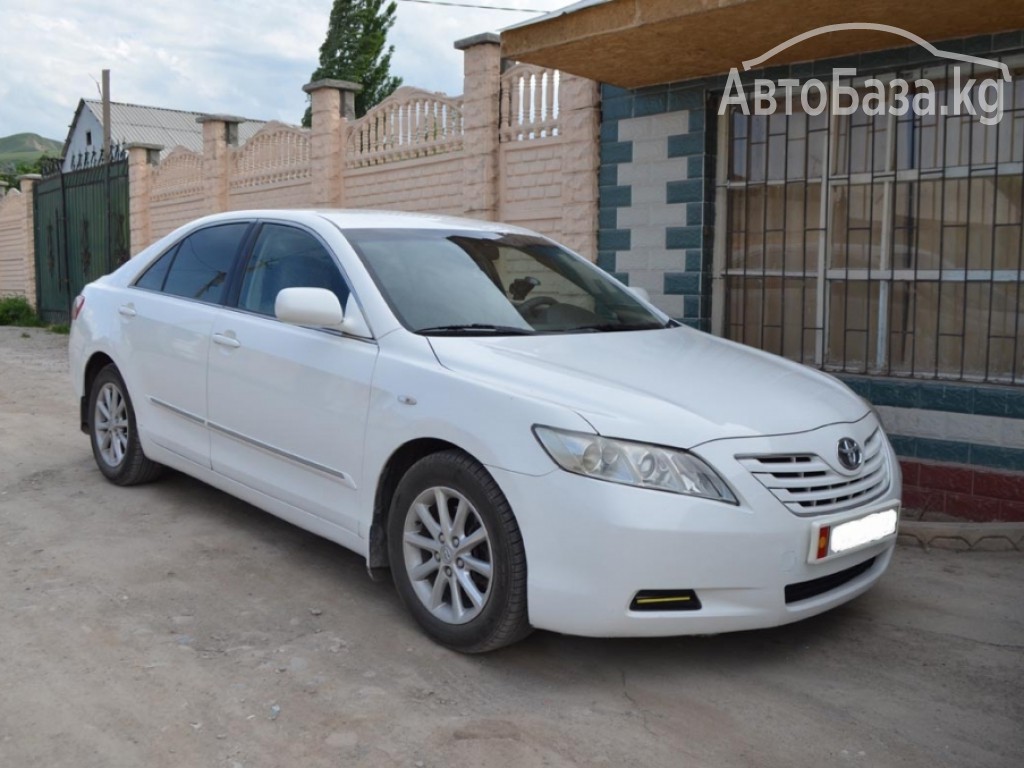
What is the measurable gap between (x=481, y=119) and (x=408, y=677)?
6.88 metres

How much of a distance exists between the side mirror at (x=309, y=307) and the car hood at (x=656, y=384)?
1.51 feet

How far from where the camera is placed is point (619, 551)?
3.41 metres

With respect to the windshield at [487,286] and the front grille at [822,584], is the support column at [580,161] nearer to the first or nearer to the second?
the windshield at [487,286]

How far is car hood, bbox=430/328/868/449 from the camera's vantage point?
11.7 ft

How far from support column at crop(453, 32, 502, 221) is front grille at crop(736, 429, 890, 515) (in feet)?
20.5

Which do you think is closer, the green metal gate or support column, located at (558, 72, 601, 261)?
support column, located at (558, 72, 601, 261)

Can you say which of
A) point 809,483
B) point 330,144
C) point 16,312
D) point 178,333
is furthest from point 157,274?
point 16,312

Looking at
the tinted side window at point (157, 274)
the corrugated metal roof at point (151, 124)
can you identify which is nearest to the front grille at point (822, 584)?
the tinted side window at point (157, 274)

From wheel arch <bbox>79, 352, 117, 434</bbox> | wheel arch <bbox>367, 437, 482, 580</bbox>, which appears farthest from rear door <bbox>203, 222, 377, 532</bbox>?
wheel arch <bbox>79, 352, 117, 434</bbox>

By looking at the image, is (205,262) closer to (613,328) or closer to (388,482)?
(388,482)

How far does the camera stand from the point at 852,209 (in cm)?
693

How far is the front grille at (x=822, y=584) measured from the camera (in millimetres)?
3674

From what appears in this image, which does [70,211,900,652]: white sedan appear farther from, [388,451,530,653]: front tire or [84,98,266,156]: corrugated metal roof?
[84,98,266,156]: corrugated metal roof

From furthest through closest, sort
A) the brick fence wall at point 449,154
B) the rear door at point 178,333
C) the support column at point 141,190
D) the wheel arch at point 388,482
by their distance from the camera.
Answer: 1. the support column at point 141,190
2. the brick fence wall at point 449,154
3. the rear door at point 178,333
4. the wheel arch at point 388,482
